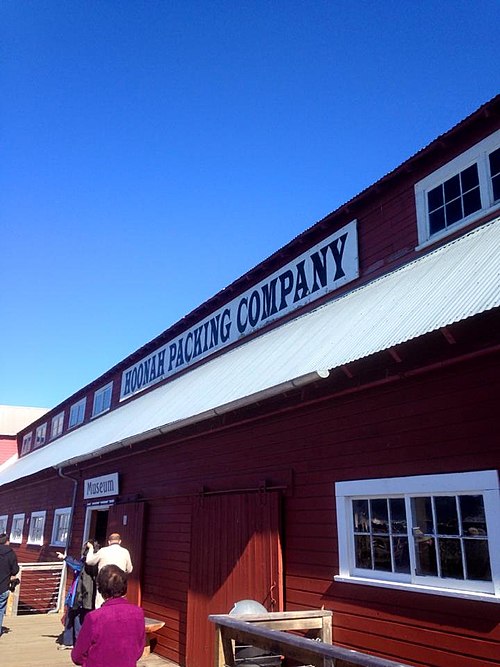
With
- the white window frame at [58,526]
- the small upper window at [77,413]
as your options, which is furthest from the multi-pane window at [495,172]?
the small upper window at [77,413]

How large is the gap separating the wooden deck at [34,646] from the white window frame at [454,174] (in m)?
6.95

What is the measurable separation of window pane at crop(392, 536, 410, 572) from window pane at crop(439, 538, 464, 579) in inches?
15.5

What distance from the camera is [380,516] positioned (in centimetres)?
554

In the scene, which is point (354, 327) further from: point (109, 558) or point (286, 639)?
point (109, 558)

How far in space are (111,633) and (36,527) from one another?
1555cm

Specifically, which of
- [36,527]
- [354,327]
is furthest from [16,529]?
[354,327]

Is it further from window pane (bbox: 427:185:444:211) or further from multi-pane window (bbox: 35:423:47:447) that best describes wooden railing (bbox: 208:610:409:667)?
multi-pane window (bbox: 35:423:47:447)

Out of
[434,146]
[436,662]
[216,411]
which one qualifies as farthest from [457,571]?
[434,146]

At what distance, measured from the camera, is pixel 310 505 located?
6371mm

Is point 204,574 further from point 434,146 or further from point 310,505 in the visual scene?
point 434,146

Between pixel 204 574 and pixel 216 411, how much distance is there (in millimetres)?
2367

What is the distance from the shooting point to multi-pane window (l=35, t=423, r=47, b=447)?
23581mm

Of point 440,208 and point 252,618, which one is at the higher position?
point 440,208

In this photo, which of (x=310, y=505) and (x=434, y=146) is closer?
(x=310, y=505)
